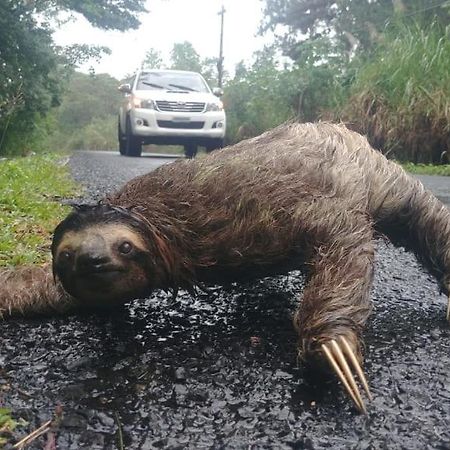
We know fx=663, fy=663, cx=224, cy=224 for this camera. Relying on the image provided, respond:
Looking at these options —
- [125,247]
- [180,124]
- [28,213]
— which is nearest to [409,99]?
[180,124]

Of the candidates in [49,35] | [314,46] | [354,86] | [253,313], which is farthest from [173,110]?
[253,313]

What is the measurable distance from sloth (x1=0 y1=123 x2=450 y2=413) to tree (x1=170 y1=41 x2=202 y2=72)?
56067mm

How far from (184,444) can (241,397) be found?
270mm

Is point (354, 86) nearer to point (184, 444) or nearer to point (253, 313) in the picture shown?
point (253, 313)

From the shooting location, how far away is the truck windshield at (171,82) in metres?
14.1

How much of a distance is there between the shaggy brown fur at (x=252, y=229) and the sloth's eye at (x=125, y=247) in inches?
0.6

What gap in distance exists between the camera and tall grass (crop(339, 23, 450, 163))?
12227 mm

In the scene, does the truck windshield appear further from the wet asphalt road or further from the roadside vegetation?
the wet asphalt road

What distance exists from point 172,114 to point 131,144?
1.50 meters

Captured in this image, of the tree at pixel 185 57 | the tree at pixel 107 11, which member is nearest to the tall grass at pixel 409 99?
the tree at pixel 107 11

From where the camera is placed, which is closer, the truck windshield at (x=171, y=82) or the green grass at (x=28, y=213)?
the green grass at (x=28, y=213)

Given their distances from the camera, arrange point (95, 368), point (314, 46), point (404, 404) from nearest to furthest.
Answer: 1. point (404, 404)
2. point (95, 368)
3. point (314, 46)

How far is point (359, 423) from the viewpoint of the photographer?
4.75 ft

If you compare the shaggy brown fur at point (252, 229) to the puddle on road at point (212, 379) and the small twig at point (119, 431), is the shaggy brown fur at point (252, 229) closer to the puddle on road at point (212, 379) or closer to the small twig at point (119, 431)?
the puddle on road at point (212, 379)
